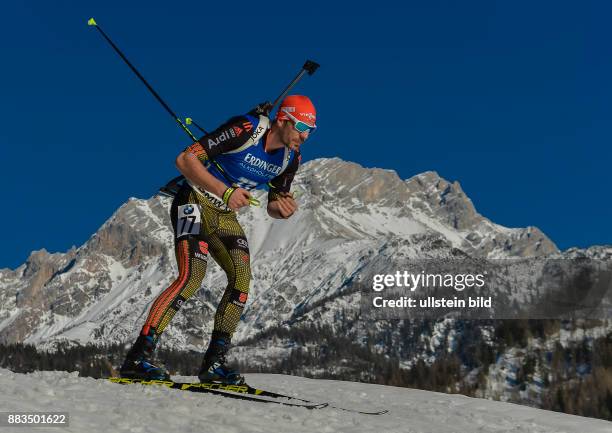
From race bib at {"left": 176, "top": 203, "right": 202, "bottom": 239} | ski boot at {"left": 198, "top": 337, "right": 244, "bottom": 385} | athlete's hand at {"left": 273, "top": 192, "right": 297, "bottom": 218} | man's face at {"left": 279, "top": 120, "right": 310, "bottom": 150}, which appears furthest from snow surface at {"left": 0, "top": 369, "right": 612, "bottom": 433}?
man's face at {"left": 279, "top": 120, "right": 310, "bottom": 150}

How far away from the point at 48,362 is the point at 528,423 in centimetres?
19677

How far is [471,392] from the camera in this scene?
197250mm

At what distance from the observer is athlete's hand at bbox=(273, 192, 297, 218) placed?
463 inches

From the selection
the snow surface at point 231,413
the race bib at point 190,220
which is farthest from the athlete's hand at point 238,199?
the snow surface at point 231,413

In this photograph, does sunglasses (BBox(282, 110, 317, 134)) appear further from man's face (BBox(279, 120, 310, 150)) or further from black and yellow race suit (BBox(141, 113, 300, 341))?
black and yellow race suit (BBox(141, 113, 300, 341))

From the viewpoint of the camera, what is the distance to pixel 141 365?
11055 mm

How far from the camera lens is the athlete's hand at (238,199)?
10.4m

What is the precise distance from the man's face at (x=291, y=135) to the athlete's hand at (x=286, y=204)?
31.0 inches

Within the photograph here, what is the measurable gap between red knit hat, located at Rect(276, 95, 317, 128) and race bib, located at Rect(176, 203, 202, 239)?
6.01 ft

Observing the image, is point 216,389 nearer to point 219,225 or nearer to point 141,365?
point 141,365

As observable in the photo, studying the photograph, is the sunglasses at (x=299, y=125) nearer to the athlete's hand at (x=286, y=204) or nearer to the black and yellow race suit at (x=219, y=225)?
the black and yellow race suit at (x=219, y=225)

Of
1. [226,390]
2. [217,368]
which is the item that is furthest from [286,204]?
[226,390]

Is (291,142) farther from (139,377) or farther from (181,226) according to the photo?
(139,377)

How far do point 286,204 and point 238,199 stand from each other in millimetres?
1473
